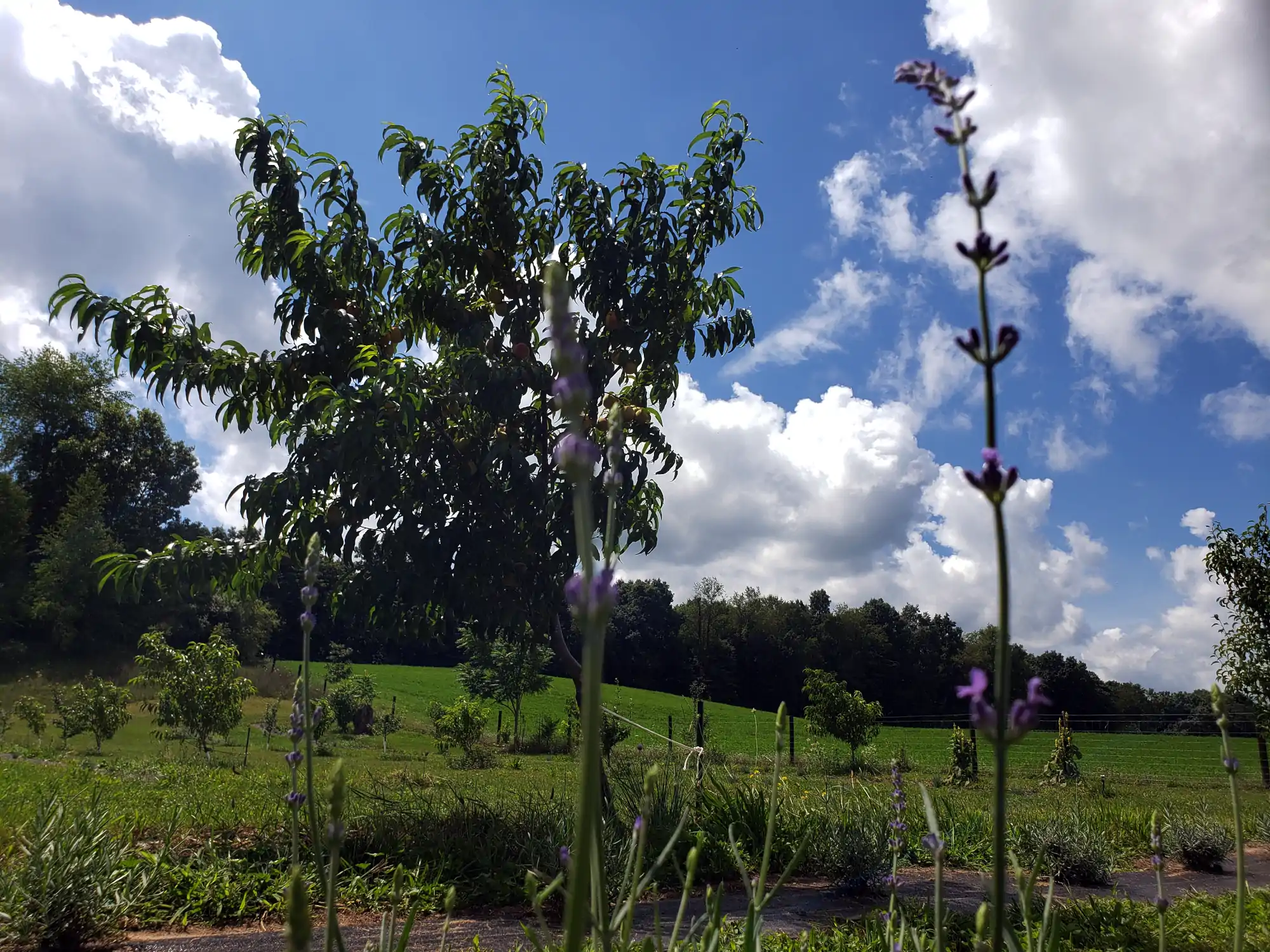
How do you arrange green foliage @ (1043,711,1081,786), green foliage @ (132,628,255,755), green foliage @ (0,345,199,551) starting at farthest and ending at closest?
green foliage @ (0,345,199,551) → green foliage @ (1043,711,1081,786) → green foliage @ (132,628,255,755)

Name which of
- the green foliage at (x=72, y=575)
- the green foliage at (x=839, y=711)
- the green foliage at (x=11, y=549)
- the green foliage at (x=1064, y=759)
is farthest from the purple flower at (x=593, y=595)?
the green foliage at (x=11, y=549)

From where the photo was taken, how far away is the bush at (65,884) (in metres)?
3.53

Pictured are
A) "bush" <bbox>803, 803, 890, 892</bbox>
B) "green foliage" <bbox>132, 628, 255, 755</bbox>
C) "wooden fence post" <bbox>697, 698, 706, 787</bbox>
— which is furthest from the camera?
"green foliage" <bbox>132, 628, 255, 755</bbox>

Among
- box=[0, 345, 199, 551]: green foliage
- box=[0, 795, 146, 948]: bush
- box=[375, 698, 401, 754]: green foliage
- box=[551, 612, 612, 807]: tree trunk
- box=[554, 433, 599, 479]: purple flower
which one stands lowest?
box=[375, 698, 401, 754]: green foliage

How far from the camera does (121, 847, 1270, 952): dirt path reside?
3.92 m

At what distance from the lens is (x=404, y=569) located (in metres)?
5.39

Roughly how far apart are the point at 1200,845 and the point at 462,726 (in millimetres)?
15854

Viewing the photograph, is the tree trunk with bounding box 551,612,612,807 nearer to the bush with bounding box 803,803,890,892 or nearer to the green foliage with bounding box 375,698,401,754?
the bush with bounding box 803,803,890,892

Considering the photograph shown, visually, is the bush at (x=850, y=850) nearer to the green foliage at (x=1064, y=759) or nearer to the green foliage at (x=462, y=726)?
the green foliage at (x=1064, y=759)

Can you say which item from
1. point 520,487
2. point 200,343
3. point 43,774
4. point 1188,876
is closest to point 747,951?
point 520,487

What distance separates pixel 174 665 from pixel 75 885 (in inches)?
449

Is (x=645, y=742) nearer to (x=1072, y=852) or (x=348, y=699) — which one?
(x=348, y=699)

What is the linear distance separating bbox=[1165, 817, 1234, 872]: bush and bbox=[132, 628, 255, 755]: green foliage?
13913 millimetres

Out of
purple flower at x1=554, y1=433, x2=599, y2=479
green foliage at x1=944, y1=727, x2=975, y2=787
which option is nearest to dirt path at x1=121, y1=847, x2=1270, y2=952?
purple flower at x1=554, y1=433, x2=599, y2=479
